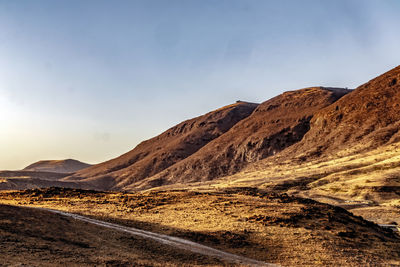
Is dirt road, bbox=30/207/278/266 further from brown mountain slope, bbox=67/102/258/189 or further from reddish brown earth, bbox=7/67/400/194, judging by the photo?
brown mountain slope, bbox=67/102/258/189

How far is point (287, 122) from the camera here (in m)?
111

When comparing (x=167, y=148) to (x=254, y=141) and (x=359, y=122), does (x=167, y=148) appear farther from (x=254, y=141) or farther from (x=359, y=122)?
(x=359, y=122)

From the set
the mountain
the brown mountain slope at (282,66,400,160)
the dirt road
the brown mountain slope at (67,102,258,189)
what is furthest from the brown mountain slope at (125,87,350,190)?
the dirt road

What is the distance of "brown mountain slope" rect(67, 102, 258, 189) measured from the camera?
127 metres

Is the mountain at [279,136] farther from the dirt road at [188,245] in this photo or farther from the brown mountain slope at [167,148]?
the dirt road at [188,245]

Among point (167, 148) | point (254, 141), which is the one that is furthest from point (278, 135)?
point (167, 148)

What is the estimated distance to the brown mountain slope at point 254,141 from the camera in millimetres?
103062

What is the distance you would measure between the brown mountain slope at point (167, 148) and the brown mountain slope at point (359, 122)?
50.1m

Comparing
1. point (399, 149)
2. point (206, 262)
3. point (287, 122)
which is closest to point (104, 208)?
point (206, 262)

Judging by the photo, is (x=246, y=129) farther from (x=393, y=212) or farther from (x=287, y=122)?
(x=393, y=212)

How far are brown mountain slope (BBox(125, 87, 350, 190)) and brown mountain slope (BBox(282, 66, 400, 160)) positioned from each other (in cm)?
799

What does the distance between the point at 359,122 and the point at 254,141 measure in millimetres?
32104

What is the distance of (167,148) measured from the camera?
Result: 458 feet

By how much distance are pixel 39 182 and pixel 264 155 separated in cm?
5996
